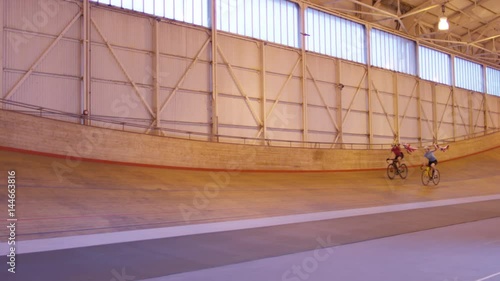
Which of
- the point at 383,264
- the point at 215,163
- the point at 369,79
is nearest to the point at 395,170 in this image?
the point at 215,163

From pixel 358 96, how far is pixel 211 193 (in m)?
18.1

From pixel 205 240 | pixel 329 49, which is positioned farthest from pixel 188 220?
pixel 329 49

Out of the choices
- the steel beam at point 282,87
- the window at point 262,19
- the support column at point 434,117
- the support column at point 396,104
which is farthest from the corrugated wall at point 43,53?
the support column at point 434,117

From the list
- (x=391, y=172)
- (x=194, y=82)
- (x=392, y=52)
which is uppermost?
(x=392, y=52)

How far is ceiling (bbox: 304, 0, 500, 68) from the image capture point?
103 ft

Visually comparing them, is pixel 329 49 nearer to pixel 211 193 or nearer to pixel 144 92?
pixel 144 92

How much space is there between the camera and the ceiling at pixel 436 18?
103 ft

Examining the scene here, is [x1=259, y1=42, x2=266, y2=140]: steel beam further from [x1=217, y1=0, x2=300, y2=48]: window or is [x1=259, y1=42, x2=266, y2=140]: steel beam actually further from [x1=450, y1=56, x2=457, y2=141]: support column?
[x1=450, y1=56, x2=457, y2=141]: support column

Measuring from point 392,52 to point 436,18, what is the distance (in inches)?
257

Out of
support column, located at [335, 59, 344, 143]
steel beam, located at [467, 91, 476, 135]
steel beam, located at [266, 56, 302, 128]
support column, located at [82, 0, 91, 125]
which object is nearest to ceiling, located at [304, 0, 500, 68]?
support column, located at [335, 59, 344, 143]

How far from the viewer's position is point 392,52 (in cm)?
3450

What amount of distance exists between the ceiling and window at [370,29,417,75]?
0.71 metres

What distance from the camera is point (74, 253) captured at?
7.71 metres

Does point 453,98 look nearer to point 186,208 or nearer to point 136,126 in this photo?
point 136,126
